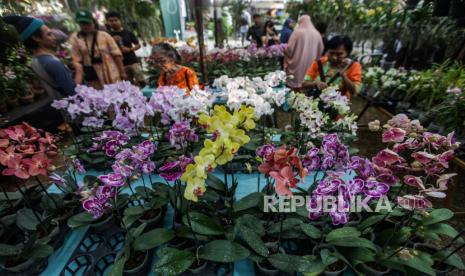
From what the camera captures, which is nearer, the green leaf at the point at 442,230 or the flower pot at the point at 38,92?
the green leaf at the point at 442,230

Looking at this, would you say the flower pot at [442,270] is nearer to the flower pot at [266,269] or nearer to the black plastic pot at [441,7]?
the flower pot at [266,269]

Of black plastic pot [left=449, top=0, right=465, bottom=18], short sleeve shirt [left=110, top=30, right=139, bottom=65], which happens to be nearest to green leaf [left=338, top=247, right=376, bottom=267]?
black plastic pot [left=449, top=0, right=465, bottom=18]

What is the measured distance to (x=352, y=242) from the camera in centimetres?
76

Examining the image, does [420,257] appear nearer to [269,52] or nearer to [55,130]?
[269,52]

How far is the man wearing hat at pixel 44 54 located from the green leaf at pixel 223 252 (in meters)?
1.77

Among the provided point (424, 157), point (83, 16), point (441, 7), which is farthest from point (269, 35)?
point (424, 157)

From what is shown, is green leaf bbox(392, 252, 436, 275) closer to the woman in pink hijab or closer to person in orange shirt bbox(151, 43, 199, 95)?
person in orange shirt bbox(151, 43, 199, 95)

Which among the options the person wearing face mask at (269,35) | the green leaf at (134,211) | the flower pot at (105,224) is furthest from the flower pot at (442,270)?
the person wearing face mask at (269,35)

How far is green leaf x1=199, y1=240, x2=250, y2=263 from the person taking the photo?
74 centimetres

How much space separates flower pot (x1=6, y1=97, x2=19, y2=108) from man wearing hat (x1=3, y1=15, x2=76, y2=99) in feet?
3.61

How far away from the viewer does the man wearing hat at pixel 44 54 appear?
5.31 feet

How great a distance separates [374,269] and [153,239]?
696mm

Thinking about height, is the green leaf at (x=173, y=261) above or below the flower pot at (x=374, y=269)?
above

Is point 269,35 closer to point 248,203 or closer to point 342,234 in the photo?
point 248,203
